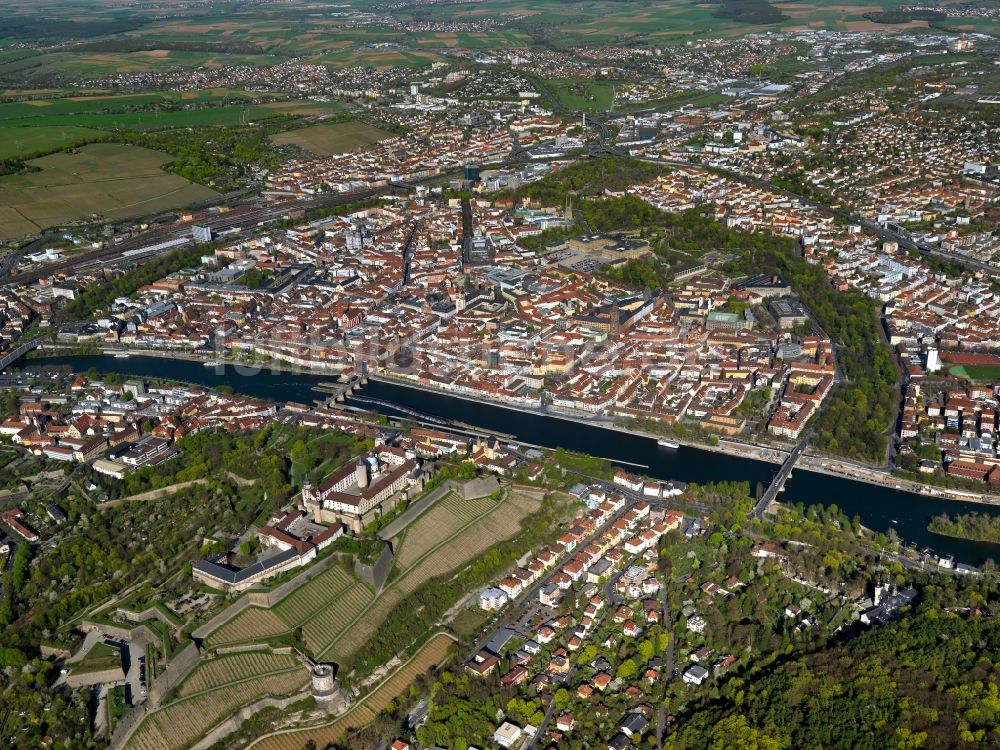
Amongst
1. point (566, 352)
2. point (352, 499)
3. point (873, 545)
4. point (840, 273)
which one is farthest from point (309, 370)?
point (840, 273)

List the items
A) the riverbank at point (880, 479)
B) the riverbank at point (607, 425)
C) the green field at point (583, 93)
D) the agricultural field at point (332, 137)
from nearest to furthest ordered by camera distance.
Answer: the riverbank at point (880, 479)
the riverbank at point (607, 425)
the agricultural field at point (332, 137)
the green field at point (583, 93)

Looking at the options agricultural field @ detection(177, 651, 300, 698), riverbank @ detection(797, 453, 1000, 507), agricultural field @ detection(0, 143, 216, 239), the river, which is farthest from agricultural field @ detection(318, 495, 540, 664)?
agricultural field @ detection(0, 143, 216, 239)

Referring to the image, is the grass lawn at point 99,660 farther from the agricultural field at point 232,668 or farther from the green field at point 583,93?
the green field at point 583,93

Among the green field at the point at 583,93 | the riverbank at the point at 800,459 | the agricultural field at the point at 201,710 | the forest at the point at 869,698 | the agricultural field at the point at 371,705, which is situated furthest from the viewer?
the green field at the point at 583,93

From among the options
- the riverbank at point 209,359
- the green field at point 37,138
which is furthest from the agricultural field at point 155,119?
the riverbank at point 209,359

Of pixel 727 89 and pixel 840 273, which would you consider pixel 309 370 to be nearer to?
pixel 840 273

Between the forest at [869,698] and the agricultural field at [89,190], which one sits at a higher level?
the forest at [869,698]

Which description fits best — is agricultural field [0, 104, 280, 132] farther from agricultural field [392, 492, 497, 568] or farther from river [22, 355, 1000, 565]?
agricultural field [392, 492, 497, 568]
